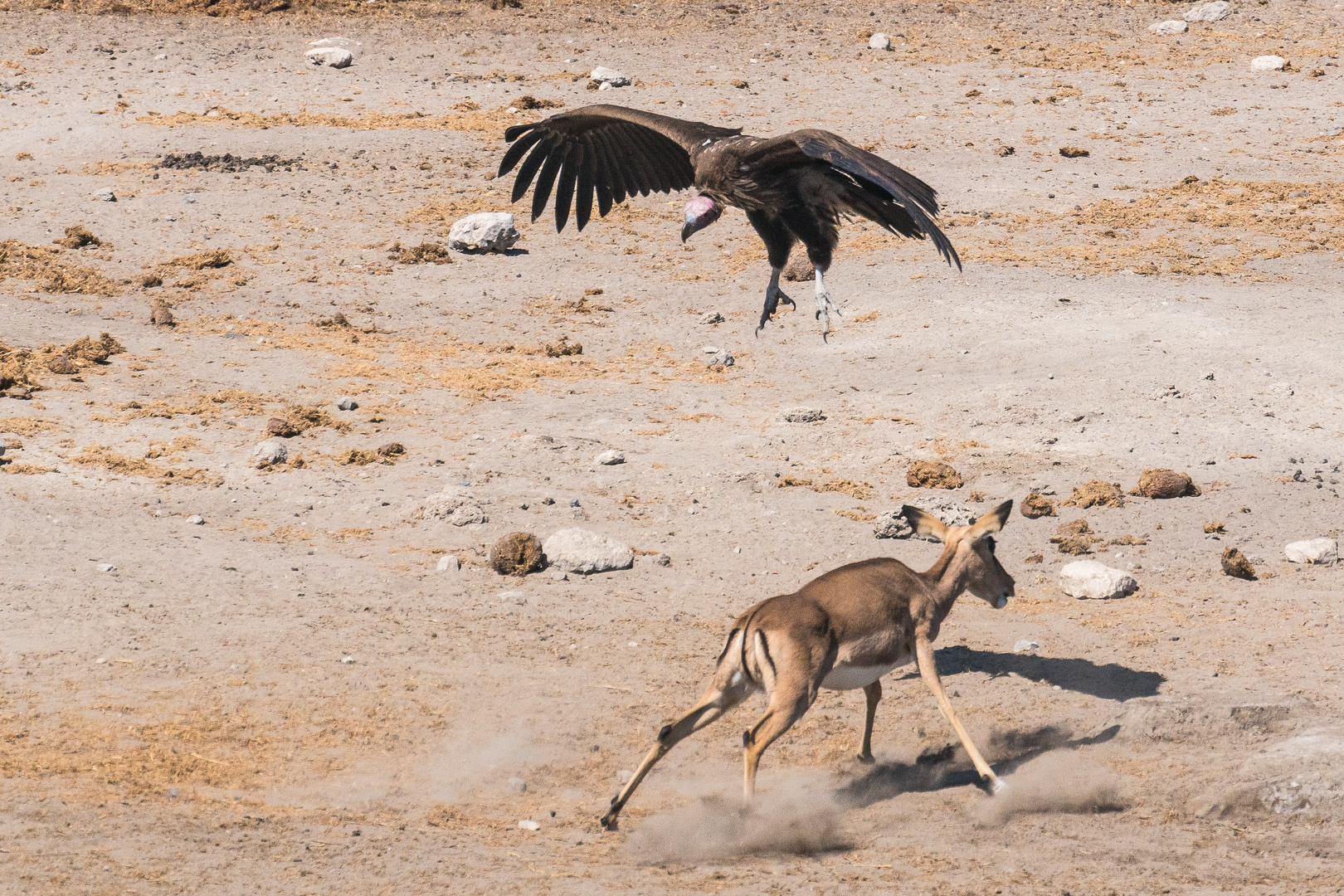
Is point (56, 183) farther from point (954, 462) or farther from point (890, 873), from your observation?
point (890, 873)

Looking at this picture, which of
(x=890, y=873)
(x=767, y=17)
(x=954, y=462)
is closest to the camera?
(x=890, y=873)

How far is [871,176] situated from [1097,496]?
377 centimetres

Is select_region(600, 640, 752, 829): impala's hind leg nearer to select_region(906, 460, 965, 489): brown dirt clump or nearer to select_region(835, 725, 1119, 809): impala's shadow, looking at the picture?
select_region(835, 725, 1119, 809): impala's shadow

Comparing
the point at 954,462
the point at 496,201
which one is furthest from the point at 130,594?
the point at 496,201

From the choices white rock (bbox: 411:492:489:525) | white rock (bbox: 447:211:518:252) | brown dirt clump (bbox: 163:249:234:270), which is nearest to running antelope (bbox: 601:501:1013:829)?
white rock (bbox: 411:492:489:525)

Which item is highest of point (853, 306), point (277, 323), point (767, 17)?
point (767, 17)

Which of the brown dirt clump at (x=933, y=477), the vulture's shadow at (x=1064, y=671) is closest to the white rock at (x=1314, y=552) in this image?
the vulture's shadow at (x=1064, y=671)

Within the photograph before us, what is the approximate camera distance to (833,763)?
22.6 feet

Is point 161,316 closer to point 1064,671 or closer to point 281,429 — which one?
point 281,429

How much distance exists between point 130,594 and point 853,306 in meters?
7.98

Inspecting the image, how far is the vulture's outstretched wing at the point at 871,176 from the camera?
711cm

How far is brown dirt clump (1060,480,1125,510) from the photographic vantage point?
9.77 metres

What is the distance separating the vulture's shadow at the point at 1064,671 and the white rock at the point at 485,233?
29.4ft

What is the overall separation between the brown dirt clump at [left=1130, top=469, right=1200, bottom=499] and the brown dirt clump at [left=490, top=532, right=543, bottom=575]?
4.38 metres
